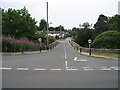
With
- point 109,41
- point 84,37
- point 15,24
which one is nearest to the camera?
point 109,41

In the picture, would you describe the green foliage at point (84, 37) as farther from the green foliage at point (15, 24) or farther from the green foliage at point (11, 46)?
the green foliage at point (11, 46)

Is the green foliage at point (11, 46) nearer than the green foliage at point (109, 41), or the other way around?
the green foliage at point (11, 46)

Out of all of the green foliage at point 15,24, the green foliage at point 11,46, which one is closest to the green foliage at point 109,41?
the green foliage at point 11,46

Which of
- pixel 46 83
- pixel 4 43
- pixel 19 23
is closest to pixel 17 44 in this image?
pixel 4 43

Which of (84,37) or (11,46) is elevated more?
(84,37)

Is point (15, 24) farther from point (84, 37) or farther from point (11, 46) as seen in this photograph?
point (84, 37)

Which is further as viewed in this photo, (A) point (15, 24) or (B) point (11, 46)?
(A) point (15, 24)

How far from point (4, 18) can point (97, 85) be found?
4342cm

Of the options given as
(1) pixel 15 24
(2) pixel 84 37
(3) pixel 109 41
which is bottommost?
(3) pixel 109 41

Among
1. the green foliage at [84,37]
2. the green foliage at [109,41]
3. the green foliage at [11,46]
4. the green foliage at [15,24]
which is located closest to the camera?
the green foliage at [11,46]

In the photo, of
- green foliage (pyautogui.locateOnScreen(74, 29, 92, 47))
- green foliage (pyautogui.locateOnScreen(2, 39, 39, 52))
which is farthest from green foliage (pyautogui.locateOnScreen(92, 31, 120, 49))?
green foliage (pyautogui.locateOnScreen(74, 29, 92, 47))

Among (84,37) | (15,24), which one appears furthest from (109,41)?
(84,37)

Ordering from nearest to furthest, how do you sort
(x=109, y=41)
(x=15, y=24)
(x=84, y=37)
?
(x=109, y=41) < (x=15, y=24) < (x=84, y=37)

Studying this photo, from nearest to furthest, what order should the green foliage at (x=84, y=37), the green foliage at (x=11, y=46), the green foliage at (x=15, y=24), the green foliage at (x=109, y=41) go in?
1. the green foliage at (x=11, y=46)
2. the green foliage at (x=109, y=41)
3. the green foliage at (x=15, y=24)
4. the green foliage at (x=84, y=37)
